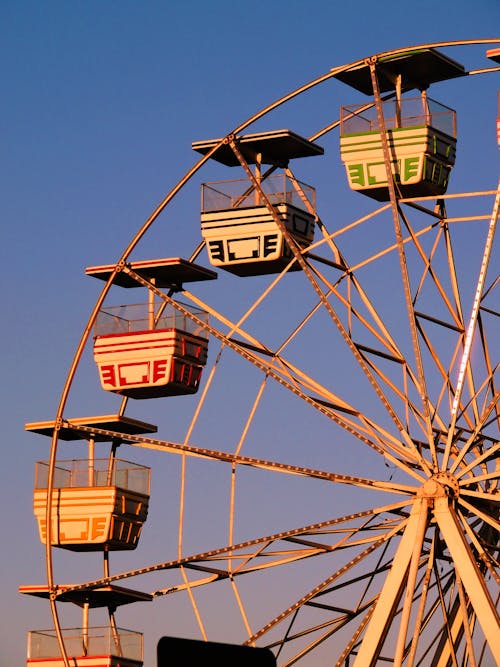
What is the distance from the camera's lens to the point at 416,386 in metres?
29.7

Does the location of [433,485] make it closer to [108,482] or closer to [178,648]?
[108,482]

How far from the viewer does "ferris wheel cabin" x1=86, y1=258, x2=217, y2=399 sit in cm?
3606

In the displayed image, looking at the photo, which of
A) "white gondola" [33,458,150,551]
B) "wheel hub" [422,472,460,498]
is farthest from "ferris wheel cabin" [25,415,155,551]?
"wheel hub" [422,472,460,498]

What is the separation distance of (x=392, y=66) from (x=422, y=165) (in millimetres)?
2137

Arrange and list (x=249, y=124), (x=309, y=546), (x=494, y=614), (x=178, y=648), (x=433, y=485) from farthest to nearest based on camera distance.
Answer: (x=249, y=124)
(x=309, y=546)
(x=433, y=485)
(x=494, y=614)
(x=178, y=648)

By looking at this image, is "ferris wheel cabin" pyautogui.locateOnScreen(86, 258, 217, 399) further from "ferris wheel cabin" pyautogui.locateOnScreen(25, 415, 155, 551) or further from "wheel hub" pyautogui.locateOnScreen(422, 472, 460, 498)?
"wheel hub" pyautogui.locateOnScreen(422, 472, 460, 498)

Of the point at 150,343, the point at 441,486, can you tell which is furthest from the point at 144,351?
the point at 441,486

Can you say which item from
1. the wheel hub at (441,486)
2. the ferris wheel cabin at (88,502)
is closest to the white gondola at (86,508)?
the ferris wheel cabin at (88,502)

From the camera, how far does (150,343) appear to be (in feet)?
Answer: 119

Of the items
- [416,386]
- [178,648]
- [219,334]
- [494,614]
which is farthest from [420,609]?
[178,648]

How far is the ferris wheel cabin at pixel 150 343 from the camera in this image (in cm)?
3606

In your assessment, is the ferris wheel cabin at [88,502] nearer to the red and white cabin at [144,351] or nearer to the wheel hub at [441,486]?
the red and white cabin at [144,351]

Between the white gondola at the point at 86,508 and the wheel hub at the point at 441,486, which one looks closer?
the wheel hub at the point at 441,486

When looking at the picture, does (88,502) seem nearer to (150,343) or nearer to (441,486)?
(150,343)
